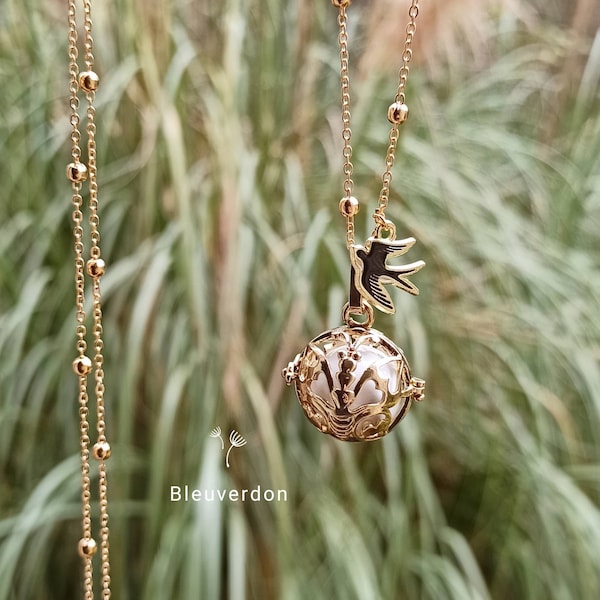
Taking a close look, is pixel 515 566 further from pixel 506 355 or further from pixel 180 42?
pixel 180 42

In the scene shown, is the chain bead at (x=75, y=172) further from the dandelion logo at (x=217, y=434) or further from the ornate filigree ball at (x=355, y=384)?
the dandelion logo at (x=217, y=434)

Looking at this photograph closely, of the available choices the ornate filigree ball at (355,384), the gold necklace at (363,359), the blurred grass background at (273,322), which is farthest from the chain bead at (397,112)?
the blurred grass background at (273,322)

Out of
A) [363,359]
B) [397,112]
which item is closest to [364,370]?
[363,359]

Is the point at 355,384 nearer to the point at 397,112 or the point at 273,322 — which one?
the point at 397,112

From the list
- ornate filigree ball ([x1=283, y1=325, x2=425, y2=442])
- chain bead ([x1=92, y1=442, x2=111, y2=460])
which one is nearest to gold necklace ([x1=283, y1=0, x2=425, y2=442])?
ornate filigree ball ([x1=283, y1=325, x2=425, y2=442])

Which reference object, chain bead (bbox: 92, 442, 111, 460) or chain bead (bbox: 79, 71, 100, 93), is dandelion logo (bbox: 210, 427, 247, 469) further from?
chain bead (bbox: 79, 71, 100, 93)

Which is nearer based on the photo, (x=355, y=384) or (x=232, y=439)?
(x=355, y=384)

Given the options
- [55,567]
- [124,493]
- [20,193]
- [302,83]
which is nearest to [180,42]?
[302,83]
